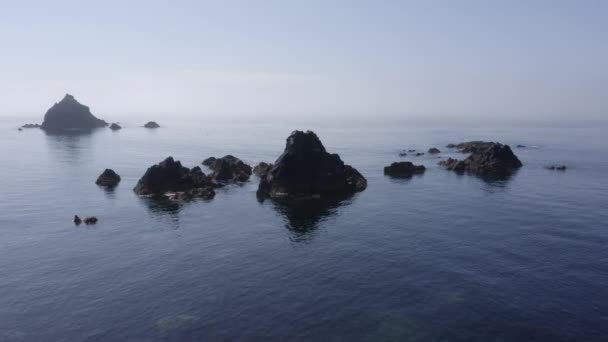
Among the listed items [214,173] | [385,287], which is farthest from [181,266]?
[214,173]

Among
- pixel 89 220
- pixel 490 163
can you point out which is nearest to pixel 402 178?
pixel 490 163

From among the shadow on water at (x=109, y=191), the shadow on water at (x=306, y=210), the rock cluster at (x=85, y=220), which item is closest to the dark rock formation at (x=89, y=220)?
the rock cluster at (x=85, y=220)

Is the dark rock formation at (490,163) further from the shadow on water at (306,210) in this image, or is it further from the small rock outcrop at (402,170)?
the shadow on water at (306,210)

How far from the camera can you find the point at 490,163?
12181cm

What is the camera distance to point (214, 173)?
115375 mm

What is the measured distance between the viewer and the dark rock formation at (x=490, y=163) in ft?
393

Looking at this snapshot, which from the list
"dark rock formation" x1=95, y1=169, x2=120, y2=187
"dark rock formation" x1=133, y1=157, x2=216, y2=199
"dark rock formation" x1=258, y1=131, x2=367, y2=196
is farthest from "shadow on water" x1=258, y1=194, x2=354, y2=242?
"dark rock formation" x1=95, y1=169, x2=120, y2=187

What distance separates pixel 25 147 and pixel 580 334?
21405cm

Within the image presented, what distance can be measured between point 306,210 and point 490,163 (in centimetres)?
6860

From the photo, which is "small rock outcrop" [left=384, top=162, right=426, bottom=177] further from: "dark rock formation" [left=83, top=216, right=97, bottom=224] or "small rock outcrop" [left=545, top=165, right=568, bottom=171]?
"dark rock formation" [left=83, top=216, right=97, bottom=224]

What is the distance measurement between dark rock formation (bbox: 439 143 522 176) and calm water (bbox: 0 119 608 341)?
21.9 meters

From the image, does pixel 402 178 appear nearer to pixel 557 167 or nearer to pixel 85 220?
pixel 557 167

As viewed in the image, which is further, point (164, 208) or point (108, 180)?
point (108, 180)

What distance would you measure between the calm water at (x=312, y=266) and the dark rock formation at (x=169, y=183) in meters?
4.17
